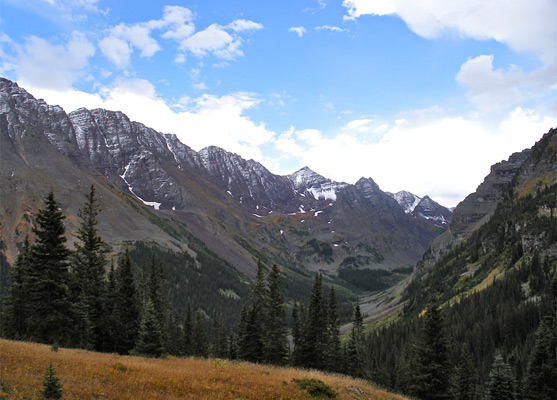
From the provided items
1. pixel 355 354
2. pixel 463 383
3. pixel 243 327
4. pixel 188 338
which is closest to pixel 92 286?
pixel 243 327

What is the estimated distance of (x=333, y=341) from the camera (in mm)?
53219

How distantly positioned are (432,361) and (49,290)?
3736 cm

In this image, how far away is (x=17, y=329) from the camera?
129ft

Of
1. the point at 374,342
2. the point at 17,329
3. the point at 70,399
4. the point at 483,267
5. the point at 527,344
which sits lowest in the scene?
the point at 374,342

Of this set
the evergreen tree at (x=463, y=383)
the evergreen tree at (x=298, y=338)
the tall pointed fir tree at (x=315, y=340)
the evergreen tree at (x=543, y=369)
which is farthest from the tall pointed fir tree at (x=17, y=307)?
the evergreen tree at (x=543, y=369)

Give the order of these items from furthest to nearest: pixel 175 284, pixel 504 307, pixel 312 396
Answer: pixel 175 284 → pixel 504 307 → pixel 312 396

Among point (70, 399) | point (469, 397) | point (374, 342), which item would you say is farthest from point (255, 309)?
point (374, 342)

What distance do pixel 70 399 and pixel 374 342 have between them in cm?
13180

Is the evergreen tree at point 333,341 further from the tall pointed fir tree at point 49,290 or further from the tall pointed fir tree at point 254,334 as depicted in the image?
the tall pointed fir tree at point 49,290

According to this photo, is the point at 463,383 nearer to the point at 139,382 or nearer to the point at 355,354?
the point at 355,354

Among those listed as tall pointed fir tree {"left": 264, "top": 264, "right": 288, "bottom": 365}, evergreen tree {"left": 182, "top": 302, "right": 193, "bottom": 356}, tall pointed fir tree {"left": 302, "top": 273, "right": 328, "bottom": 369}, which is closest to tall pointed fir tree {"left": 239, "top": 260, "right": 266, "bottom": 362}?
tall pointed fir tree {"left": 264, "top": 264, "right": 288, "bottom": 365}

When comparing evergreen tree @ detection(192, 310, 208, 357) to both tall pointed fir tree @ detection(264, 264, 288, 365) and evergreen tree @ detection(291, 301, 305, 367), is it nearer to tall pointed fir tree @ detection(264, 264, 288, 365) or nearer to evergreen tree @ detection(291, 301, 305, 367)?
evergreen tree @ detection(291, 301, 305, 367)

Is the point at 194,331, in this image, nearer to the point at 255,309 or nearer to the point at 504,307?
the point at 255,309

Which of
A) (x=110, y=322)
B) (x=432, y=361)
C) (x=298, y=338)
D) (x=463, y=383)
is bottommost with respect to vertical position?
(x=463, y=383)
